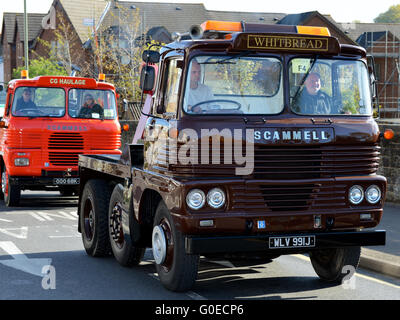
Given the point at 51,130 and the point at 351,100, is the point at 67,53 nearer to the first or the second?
the point at 51,130

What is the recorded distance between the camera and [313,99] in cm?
773

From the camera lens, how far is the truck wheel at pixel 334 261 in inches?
320

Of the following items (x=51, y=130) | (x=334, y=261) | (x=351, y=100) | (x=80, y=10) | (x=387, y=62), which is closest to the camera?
(x=351, y=100)

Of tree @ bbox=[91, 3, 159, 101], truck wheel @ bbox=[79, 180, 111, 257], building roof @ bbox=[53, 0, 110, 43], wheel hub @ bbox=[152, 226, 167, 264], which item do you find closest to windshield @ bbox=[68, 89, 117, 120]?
truck wheel @ bbox=[79, 180, 111, 257]

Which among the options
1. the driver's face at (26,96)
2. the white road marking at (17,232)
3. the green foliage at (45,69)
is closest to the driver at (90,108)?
the driver's face at (26,96)

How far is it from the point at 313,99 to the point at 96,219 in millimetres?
3516

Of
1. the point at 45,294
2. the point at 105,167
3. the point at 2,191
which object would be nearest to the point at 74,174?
the point at 2,191

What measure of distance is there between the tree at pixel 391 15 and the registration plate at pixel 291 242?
12350 cm

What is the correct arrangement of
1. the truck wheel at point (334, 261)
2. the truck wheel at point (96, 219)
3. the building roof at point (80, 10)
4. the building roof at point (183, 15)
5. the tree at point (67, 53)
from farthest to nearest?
the building roof at point (183, 15), the building roof at point (80, 10), the tree at point (67, 53), the truck wheel at point (96, 219), the truck wheel at point (334, 261)

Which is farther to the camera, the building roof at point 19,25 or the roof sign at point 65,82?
the building roof at point 19,25

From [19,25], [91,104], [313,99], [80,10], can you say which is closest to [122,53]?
[91,104]

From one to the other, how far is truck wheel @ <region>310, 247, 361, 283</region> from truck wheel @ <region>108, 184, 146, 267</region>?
6.75 ft

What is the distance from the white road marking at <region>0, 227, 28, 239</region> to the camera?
11906mm

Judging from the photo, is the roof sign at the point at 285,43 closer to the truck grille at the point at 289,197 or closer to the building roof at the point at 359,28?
the truck grille at the point at 289,197
